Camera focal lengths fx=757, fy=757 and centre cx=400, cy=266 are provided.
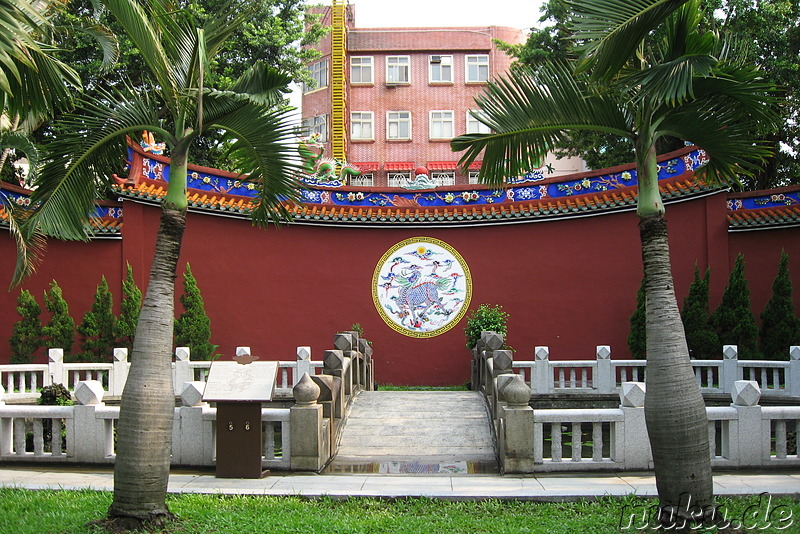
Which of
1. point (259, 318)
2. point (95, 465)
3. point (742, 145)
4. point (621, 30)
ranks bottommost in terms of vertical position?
point (95, 465)

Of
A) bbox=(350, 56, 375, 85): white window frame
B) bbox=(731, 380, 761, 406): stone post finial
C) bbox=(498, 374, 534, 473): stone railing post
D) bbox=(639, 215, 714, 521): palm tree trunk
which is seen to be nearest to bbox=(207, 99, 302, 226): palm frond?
bbox=(498, 374, 534, 473): stone railing post

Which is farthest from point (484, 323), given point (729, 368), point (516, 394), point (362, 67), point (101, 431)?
point (362, 67)

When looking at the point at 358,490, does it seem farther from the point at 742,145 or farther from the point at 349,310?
the point at 349,310

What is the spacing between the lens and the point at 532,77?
6.18 metres

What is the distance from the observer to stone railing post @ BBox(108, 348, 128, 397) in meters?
12.7

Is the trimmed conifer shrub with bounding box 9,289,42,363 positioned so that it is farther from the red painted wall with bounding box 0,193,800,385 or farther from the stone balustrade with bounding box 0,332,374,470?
the stone balustrade with bounding box 0,332,374,470

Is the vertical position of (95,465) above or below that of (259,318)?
below

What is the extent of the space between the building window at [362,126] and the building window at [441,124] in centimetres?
249

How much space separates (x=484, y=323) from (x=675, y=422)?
30.4 feet

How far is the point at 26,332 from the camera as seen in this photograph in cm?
1398

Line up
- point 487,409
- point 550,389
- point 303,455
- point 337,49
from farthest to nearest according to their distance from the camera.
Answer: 1. point 337,49
2. point 550,389
3. point 487,409
4. point 303,455

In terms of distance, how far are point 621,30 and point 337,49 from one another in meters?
25.8

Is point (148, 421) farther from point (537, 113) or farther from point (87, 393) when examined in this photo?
point (537, 113)

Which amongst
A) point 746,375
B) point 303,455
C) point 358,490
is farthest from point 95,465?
point 746,375
